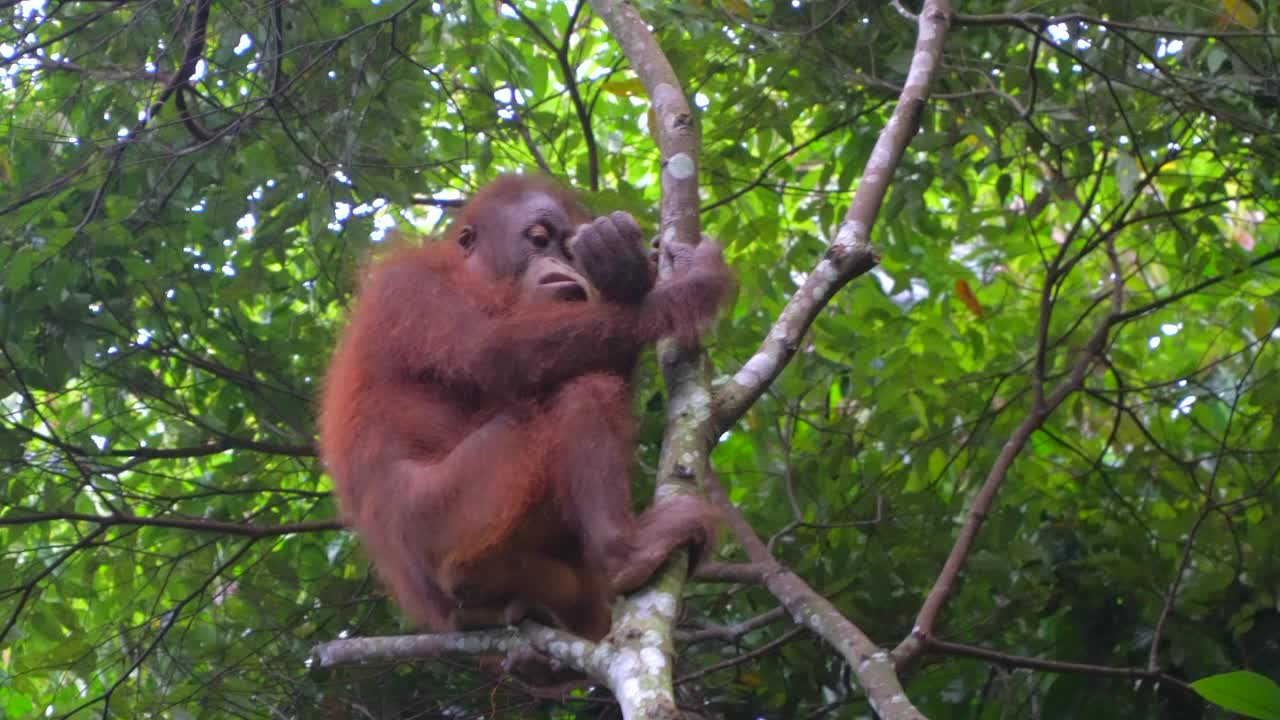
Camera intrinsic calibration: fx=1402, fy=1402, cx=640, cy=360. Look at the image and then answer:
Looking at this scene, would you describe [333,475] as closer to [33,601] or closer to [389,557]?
[389,557]

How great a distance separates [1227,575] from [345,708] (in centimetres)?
299

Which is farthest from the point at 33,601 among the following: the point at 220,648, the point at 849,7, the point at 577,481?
the point at 849,7

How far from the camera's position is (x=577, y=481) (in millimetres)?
3486

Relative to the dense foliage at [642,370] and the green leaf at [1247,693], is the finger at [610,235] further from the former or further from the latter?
the green leaf at [1247,693]

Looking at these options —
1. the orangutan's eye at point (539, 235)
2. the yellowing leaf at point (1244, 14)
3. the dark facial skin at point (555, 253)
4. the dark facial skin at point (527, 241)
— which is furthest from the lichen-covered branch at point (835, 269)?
the yellowing leaf at point (1244, 14)

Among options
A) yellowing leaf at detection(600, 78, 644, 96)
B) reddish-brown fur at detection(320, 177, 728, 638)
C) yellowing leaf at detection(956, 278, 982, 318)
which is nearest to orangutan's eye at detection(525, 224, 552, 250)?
reddish-brown fur at detection(320, 177, 728, 638)

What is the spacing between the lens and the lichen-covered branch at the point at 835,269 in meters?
3.25

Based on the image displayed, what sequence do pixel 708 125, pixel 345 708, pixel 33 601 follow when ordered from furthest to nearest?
pixel 708 125 → pixel 33 601 → pixel 345 708

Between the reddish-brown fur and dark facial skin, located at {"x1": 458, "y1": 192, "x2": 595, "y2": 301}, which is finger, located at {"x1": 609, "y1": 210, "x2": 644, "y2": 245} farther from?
dark facial skin, located at {"x1": 458, "y1": 192, "x2": 595, "y2": 301}

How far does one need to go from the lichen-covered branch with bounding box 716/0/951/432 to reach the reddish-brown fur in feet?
0.72

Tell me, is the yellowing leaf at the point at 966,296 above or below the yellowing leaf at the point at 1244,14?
below

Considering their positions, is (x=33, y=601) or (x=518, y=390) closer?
(x=518, y=390)

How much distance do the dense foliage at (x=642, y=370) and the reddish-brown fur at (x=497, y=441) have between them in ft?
2.42

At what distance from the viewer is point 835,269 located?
134 inches
